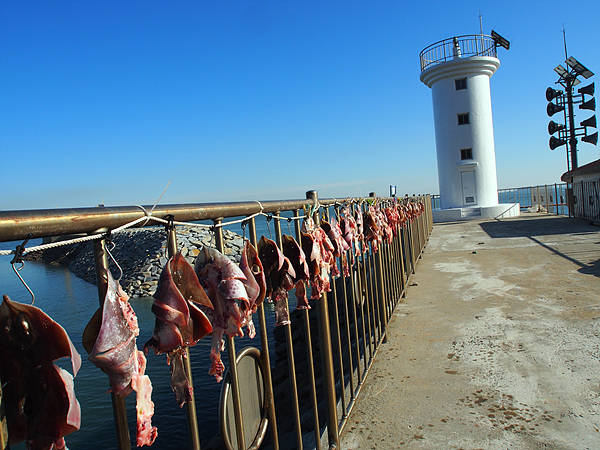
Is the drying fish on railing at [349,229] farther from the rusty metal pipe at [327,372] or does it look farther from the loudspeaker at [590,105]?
the loudspeaker at [590,105]

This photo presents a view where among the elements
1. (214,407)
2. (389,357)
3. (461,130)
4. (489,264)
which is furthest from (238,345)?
(461,130)

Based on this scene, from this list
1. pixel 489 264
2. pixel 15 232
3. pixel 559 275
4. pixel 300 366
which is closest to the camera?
pixel 15 232

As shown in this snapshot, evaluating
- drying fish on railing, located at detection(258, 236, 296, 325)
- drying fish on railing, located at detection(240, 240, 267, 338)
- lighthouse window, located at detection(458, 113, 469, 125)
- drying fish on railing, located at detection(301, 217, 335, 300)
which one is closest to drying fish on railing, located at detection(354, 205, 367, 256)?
drying fish on railing, located at detection(301, 217, 335, 300)

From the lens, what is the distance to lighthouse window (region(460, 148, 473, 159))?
23.8 metres

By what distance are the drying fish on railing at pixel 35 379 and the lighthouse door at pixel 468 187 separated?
→ 2486 centimetres

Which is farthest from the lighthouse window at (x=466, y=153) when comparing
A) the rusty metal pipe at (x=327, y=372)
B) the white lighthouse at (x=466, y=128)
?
the rusty metal pipe at (x=327, y=372)

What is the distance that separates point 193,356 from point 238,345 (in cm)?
90

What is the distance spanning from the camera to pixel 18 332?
34.9 inches

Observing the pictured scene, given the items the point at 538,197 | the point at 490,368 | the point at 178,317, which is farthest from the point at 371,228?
the point at 538,197

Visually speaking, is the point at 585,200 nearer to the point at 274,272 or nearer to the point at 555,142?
the point at 555,142

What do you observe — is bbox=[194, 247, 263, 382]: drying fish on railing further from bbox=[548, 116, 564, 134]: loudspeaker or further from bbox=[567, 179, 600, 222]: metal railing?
bbox=[548, 116, 564, 134]: loudspeaker

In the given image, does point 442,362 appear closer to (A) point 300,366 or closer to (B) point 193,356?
(A) point 300,366

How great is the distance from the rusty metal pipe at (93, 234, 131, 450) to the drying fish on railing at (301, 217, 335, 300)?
4.55ft

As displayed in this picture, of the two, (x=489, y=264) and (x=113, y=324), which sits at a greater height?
(x=113, y=324)
